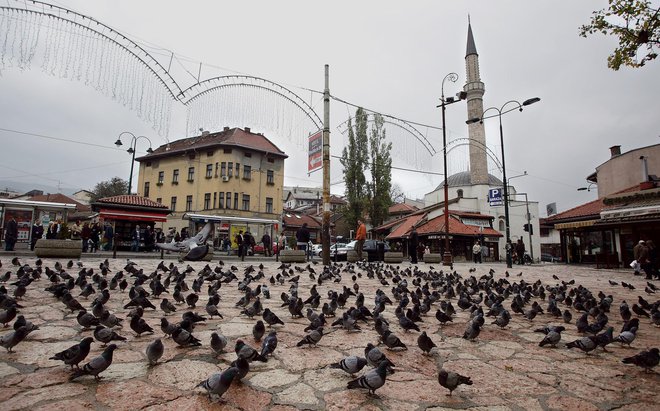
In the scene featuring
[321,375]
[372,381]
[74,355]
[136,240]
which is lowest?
[321,375]

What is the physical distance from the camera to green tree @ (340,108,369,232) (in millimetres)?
37781

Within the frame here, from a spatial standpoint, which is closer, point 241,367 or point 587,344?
point 241,367

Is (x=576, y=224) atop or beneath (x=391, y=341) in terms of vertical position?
atop

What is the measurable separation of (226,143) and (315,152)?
27763 millimetres

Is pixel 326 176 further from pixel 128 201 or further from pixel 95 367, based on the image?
pixel 128 201

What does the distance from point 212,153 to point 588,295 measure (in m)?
39.9

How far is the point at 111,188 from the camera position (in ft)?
164

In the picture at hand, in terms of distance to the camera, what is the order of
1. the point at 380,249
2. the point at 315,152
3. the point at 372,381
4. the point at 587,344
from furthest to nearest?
the point at 380,249 < the point at 315,152 < the point at 587,344 < the point at 372,381

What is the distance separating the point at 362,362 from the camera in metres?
3.09

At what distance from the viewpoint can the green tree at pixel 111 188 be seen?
49.1m

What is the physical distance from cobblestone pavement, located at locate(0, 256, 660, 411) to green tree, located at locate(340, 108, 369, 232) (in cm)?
3303

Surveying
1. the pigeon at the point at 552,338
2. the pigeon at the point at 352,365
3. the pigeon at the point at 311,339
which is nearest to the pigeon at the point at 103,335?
the pigeon at the point at 311,339

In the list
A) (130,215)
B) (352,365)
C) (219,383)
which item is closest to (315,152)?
(352,365)

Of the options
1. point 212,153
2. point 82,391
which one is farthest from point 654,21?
point 212,153
